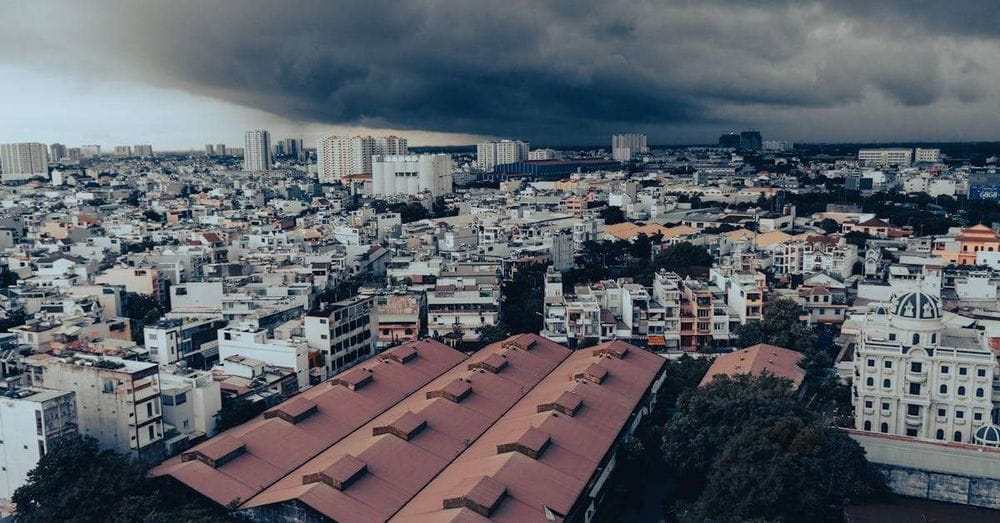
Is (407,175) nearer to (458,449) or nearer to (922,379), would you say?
(458,449)

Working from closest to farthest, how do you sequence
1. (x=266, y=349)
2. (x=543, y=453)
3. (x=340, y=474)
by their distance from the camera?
(x=340, y=474) < (x=543, y=453) < (x=266, y=349)

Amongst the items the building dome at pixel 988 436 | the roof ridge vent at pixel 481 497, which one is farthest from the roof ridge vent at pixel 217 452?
the building dome at pixel 988 436

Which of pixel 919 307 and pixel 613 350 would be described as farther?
pixel 613 350

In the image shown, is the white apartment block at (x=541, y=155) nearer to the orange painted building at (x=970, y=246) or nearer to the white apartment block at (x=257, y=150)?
the white apartment block at (x=257, y=150)

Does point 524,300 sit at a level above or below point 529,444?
above

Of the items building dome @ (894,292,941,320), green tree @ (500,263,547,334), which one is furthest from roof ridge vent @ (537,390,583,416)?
green tree @ (500,263,547,334)

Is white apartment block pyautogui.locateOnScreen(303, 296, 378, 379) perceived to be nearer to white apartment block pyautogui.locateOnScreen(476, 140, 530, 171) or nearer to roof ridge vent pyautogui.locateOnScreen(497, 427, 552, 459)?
roof ridge vent pyautogui.locateOnScreen(497, 427, 552, 459)

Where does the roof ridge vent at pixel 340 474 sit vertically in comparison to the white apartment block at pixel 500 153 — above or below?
below

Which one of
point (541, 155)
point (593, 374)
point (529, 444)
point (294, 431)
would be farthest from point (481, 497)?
point (541, 155)
